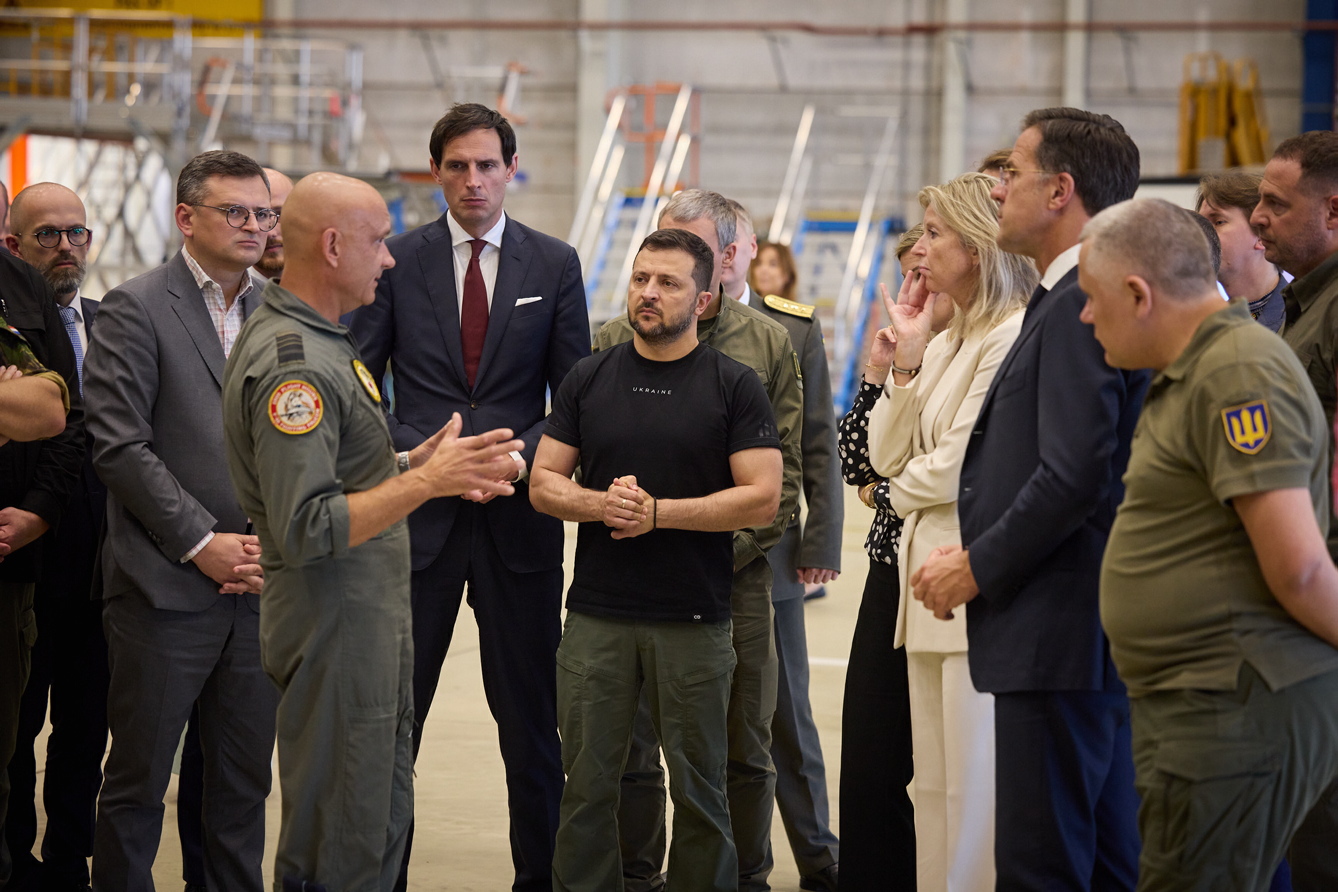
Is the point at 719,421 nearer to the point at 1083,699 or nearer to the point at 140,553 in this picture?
the point at 1083,699

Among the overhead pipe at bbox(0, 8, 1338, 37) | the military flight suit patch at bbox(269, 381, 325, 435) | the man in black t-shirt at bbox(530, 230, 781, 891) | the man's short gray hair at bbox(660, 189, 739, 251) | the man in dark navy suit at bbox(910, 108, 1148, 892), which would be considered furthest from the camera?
the overhead pipe at bbox(0, 8, 1338, 37)

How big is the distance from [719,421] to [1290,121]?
14152 millimetres

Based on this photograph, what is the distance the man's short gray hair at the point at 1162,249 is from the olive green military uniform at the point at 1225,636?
0.09 metres

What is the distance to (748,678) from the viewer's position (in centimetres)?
349

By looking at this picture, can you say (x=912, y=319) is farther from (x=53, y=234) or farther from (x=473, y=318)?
(x=53, y=234)

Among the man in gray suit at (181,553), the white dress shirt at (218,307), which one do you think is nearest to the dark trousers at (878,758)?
the man in gray suit at (181,553)

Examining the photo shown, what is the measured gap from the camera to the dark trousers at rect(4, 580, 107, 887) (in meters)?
3.52

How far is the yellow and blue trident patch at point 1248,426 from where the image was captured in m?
1.96

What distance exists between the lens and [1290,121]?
14750mm

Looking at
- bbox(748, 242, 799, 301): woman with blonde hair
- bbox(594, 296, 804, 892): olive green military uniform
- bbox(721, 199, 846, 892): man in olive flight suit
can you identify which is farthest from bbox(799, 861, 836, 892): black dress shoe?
bbox(748, 242, 799, 301): woman with blonde hair

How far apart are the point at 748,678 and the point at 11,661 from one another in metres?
1.94

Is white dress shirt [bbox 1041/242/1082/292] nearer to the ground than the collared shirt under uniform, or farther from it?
nearer to the ground

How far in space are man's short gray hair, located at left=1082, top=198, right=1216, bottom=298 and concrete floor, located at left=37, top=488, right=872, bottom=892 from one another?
93.0 inches

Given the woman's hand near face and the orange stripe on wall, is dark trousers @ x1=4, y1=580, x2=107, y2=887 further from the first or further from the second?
the orange stripe on wall
